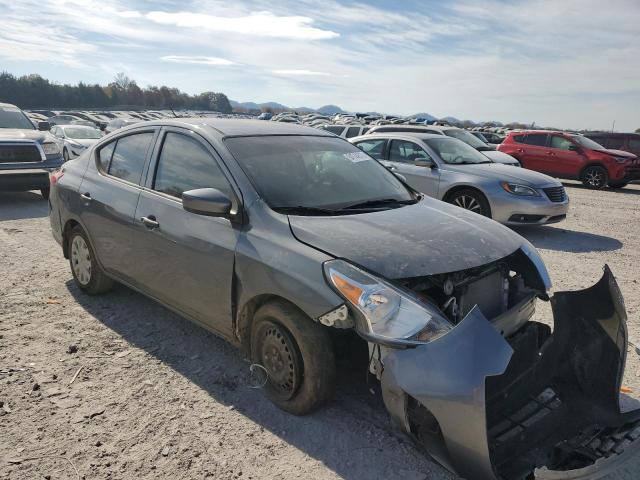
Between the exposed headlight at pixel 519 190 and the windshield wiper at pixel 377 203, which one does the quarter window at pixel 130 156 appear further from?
the exposed headlight at pixel 519 190

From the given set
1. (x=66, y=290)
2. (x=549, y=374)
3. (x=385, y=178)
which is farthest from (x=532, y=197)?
(x=66, y=290)

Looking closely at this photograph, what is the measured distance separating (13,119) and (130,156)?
8049mm

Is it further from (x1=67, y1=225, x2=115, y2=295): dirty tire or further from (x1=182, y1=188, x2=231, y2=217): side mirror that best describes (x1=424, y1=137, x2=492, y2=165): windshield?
(x1=182, y1=188, x2=231, y2=217): side mirror

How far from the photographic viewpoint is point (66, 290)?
4.89m

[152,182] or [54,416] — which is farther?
[152,182]

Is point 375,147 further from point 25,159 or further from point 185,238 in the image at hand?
point 25,159

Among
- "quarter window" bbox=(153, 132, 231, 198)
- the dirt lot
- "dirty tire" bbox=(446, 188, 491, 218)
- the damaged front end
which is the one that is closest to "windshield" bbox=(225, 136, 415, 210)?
"quarter window" bbox=(153, 132, 231, 198)

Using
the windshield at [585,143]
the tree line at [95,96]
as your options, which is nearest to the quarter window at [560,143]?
the windshield at [585,143]

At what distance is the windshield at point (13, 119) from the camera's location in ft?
33.2

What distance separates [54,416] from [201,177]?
1749mm

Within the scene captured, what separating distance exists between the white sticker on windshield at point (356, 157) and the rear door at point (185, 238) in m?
1.14

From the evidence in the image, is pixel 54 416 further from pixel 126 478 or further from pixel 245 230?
pixel 245 230

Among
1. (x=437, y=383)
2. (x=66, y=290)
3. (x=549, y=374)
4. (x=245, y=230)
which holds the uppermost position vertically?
(x=245, y=230)

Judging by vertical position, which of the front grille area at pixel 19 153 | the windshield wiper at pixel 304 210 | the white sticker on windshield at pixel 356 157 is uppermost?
the white sticker on windshield at pixel 356 157
